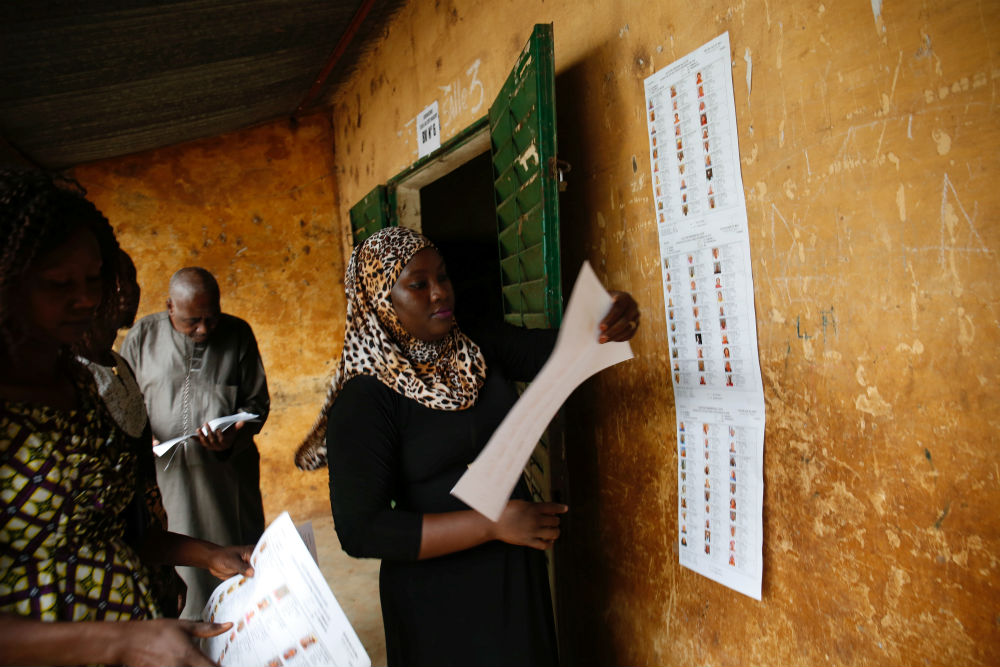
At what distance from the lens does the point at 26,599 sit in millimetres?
803

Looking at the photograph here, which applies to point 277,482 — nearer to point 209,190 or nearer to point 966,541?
point 209,190

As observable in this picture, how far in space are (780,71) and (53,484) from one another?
154cm

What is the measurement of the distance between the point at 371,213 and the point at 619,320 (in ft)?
9.12

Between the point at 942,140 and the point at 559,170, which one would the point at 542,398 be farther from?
the point at 559,170

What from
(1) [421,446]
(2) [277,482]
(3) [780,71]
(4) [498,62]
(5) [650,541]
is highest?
(4) [498,62]

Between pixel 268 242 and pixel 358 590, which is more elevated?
pixel 268 242

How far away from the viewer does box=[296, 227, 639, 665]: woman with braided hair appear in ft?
4.02

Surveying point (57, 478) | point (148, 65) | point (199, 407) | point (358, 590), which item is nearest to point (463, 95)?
point (148, 65)

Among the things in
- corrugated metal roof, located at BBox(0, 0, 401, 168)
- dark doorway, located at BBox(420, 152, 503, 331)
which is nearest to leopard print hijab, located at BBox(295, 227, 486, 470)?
corrugated metal roof, located at BBox(0, 0, 401, 168)

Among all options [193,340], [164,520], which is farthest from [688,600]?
[193,340]

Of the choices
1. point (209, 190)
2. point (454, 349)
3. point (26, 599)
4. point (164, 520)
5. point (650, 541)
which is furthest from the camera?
point (209, 190)

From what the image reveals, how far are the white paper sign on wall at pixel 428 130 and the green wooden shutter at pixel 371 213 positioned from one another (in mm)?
493

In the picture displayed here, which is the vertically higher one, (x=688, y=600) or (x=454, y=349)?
(x=454, y=349)

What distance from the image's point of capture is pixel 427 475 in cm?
132
